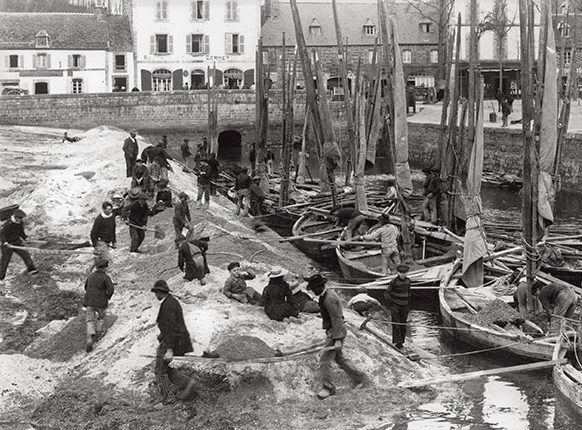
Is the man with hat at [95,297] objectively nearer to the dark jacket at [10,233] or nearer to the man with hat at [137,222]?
the dark jacket at [10,233]

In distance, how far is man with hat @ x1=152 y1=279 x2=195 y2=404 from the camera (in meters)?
13.9

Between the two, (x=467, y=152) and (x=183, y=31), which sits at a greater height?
(x=183, y=31)

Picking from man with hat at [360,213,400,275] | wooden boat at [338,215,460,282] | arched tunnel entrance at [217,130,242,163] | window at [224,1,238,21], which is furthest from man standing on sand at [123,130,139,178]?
window at [224,1,238,21]

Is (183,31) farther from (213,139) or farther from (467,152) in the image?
(467,152)

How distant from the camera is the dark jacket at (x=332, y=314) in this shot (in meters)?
14.1

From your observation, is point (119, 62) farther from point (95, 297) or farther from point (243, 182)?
point (95, 297)

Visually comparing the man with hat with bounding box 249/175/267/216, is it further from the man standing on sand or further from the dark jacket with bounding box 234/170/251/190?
the man standing on sand

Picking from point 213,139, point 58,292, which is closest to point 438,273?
point 58,292

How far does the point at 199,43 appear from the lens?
2965 inches

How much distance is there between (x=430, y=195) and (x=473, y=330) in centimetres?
1017

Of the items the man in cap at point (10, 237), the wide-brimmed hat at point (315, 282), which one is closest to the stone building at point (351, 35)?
the man in cap at point (10, 237)

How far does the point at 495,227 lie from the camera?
29078mm

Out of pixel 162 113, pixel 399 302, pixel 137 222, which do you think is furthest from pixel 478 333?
pixel 162 113

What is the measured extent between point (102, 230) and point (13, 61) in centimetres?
5563
